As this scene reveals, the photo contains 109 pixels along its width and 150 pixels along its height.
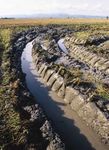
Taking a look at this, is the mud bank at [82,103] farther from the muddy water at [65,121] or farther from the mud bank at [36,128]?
the mud bank at [36,128]

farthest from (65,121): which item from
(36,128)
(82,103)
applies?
(36,128)

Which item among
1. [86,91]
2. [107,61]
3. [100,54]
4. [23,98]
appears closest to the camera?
[23,98]

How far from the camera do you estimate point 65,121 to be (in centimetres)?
2728

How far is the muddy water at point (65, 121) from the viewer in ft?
76.8

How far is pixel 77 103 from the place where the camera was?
98.6 ft

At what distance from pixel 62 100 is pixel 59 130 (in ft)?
23.9

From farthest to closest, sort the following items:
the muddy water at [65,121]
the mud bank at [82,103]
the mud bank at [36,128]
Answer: the mud bank at [82,103] < the muddy water at [65,121] < the mud bank at [36,128]

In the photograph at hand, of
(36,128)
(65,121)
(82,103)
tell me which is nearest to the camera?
(36,128)

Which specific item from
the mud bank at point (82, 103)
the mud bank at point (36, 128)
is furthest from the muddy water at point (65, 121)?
the mud bank at point (36, 128)

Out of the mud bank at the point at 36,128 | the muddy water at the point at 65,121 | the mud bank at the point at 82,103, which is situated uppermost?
the mud bank at the point at 36,128

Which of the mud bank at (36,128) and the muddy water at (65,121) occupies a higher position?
the mud bank at (36,128)

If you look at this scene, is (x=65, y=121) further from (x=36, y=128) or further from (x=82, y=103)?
(x=36, y=128)

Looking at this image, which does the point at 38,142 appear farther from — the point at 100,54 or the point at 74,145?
the point at 100,54

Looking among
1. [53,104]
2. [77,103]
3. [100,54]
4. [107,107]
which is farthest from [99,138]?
[100,54]
